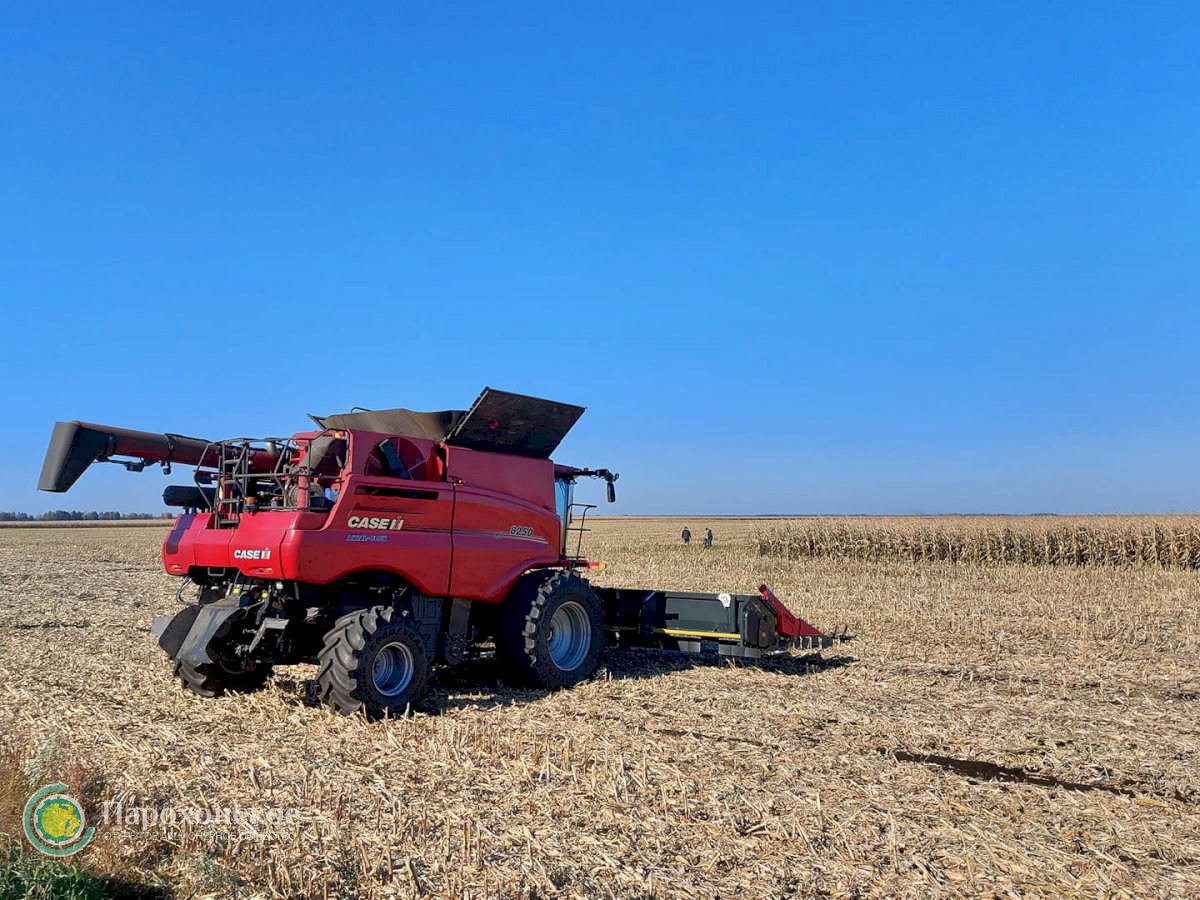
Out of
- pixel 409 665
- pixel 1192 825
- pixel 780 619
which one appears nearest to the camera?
pixel 1192 825

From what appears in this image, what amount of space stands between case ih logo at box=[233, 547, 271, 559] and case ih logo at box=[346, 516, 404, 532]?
0.72m

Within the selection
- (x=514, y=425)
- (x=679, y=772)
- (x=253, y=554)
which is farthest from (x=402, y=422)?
(x=679, y=772)

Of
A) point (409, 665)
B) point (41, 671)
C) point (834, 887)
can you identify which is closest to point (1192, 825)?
point (834, 887)

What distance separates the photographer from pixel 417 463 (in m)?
9.26

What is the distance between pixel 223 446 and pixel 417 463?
1.86 meters

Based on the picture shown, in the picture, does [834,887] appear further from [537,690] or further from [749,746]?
[537,690]

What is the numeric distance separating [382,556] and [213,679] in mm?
2084

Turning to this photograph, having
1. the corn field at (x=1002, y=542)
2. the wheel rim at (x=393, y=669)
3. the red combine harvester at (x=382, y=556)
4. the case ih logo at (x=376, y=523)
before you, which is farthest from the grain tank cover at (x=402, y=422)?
the corn field at (x=1002, y=542)

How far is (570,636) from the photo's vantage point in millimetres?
10492

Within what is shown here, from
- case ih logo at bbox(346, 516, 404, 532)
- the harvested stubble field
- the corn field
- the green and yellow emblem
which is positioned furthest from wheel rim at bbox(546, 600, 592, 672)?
the corn field

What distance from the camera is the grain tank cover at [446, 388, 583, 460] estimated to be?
9570 millimetres

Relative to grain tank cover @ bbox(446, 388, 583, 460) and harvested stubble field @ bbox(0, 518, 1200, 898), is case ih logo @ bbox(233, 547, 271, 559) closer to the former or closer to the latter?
harvested stubble field @ bbox(0, 518, 1200, 898)

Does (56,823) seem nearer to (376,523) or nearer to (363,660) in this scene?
(363,660)

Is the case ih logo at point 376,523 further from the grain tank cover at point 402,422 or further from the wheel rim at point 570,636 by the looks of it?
the wheel rim at point 570,636
